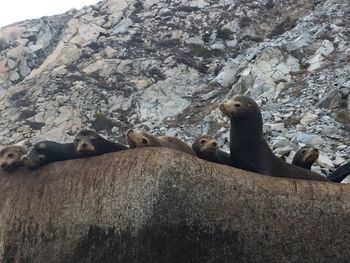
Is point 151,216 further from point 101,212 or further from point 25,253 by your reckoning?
point 25,253

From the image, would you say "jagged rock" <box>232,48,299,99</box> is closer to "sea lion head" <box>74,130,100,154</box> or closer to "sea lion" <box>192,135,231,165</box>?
"sea lion" <box>192,135,231,165</box>

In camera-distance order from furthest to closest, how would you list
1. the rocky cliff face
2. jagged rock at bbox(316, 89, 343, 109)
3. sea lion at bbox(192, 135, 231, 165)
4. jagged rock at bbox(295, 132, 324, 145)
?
1. the rocky cliff face
2. jagged rock at bbox(316, 89, 343, 109)
3. jagged rock at bbox(295, 132, 324, 145)
4. sea lion at bbox(192, 135, 231, 165)

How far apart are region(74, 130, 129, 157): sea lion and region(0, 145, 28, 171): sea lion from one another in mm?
937

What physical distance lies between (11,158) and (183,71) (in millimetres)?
27647

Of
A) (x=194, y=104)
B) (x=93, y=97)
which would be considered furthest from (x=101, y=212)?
(x=93, y=97)

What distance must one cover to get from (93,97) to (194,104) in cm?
612

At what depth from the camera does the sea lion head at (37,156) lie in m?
8.22

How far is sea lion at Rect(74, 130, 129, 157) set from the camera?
26.3 ft

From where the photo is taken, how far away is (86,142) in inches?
325

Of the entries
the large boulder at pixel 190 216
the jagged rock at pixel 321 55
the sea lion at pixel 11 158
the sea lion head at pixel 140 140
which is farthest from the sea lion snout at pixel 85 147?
the jagged rock at pixel 321 55

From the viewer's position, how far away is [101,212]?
6.97 metres

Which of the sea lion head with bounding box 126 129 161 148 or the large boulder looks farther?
the sea lion head with bounding box 126 129 161 148

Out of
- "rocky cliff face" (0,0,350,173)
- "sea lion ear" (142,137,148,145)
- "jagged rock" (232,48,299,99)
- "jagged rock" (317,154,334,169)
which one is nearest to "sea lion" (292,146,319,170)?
"sea lion ear" (142,137,148,145)

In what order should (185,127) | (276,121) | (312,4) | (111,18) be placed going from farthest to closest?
(111,18) < (312,4) < (185,127) < (276,121)
